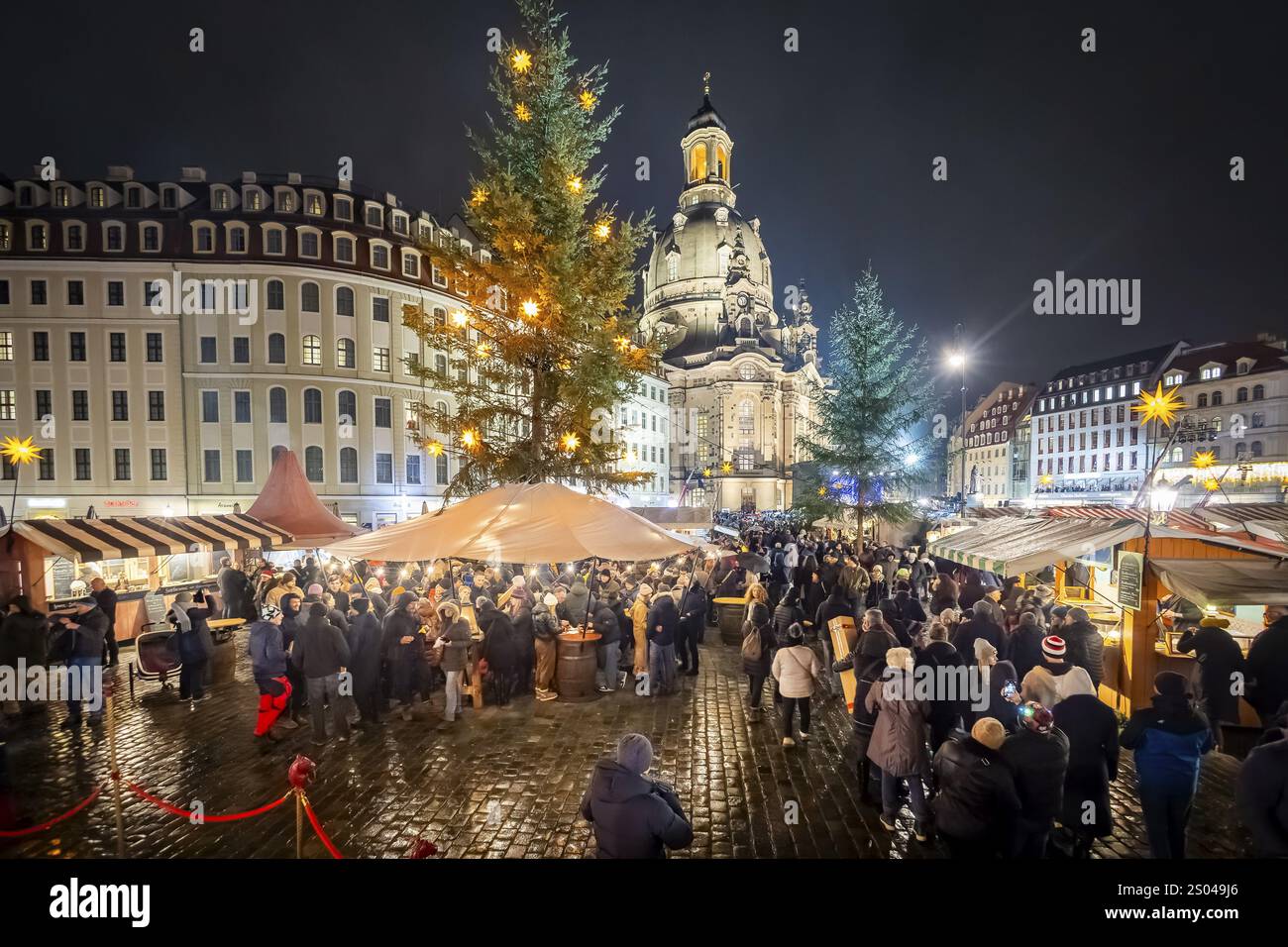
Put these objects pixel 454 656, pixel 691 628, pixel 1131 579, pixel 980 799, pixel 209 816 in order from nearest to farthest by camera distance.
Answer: pixel 980 799 → pixel 209 816 → pixel 1131 579 → pixel 454 656 → pixel 691 628

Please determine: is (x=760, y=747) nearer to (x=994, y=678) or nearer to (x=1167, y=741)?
(x=994, y=678)

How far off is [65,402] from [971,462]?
109155 mm

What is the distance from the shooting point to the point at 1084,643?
8039 millimetres

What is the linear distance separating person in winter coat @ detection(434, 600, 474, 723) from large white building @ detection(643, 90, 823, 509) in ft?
229

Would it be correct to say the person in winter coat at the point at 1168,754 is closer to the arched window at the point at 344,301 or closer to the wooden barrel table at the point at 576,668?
the wooden barrel table at the point at 576,668

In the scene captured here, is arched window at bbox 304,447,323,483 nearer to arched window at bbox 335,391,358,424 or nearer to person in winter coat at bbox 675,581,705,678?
arched window at bbox 335,391,358,424

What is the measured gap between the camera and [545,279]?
12.9 m

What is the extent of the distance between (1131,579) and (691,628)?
7219mm

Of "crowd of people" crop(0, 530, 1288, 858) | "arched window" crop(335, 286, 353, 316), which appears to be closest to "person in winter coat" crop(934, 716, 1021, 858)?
"crowd of people" crop(0, 530, 1288, 858)

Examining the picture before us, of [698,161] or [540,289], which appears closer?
[540,289]

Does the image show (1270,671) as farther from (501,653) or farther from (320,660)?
(320,660)

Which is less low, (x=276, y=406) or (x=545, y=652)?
(x=276, y=406)

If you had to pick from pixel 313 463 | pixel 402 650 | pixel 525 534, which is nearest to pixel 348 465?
pixel 313 463

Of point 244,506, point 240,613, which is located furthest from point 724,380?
point 240,613
